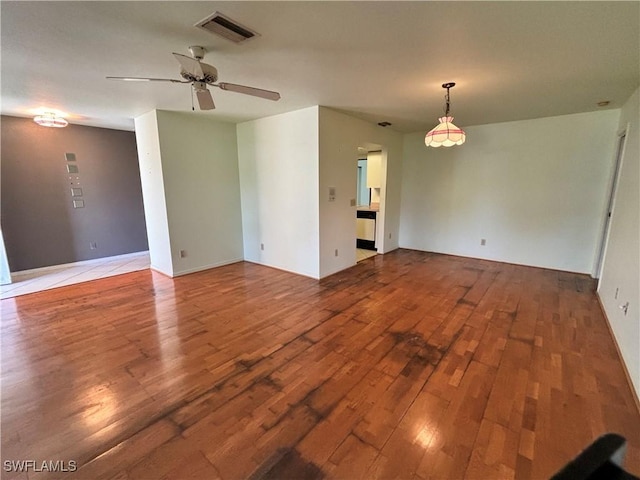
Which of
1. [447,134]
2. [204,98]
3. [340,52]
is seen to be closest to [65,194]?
[204,98]

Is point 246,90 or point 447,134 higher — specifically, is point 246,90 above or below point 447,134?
above

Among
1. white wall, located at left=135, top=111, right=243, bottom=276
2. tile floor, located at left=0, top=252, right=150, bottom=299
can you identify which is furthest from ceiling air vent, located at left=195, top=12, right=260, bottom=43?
tile floor, located at left=0, top=252, right=150, bottom=299

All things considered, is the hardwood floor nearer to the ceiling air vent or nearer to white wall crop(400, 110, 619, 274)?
white wall crop(400, 110, 619, 274)

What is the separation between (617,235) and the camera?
3207 millimetres

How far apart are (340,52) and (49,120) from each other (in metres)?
4.46

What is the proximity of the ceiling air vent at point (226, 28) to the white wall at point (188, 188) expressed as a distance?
2.71m

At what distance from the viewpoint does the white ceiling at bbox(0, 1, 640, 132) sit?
5.61ft

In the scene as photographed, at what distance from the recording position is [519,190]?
4918 mm

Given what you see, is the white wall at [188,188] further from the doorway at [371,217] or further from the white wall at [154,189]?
the doorway at [371,217]

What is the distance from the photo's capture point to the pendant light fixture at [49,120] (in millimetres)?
3992

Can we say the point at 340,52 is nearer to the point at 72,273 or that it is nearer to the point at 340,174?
the point at 340,174

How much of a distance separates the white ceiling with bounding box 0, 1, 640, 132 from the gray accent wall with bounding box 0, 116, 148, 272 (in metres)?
1.13

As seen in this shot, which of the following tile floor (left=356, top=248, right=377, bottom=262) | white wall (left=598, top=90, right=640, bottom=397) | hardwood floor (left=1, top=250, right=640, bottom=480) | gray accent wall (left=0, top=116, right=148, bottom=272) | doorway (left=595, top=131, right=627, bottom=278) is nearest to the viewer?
hardwood floor (left=1, top=250, right=640, bottom=480)

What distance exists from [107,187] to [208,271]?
273cm
